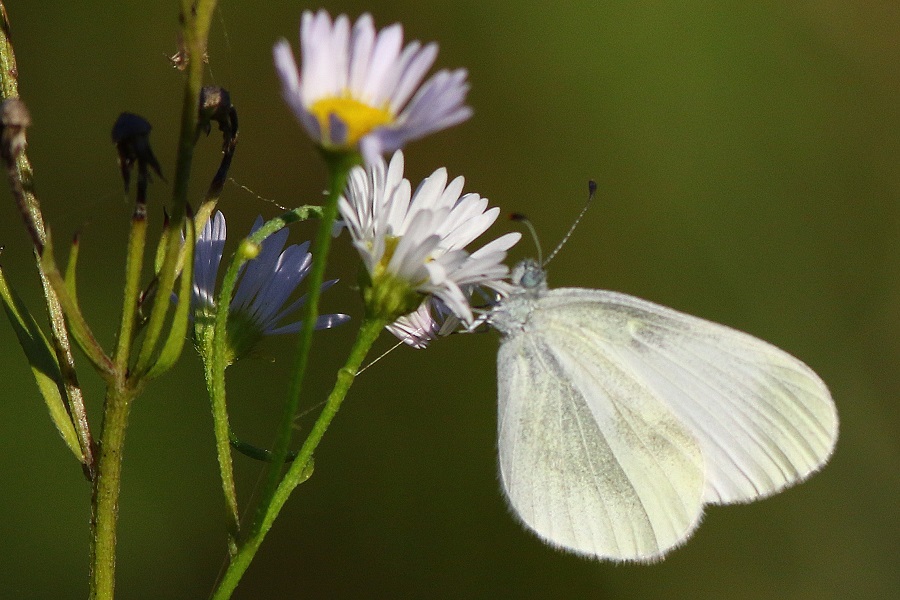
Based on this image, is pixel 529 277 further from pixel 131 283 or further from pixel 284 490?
pixel 131 283

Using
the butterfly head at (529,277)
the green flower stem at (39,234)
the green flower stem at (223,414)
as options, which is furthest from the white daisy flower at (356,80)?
the butterfly head at (529,277)

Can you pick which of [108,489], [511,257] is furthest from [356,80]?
[511,257]

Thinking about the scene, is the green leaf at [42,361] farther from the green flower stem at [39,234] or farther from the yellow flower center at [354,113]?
the yellow flower center at [354,113]

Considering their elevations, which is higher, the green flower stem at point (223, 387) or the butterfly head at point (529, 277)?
the butterfly head at point (529, 277)

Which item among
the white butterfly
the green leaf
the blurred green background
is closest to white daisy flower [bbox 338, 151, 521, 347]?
the white butterfly

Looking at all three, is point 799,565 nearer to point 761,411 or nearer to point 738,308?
point 738,308

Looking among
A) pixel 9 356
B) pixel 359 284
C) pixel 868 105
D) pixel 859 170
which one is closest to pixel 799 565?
pixel 859 170
